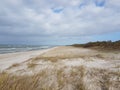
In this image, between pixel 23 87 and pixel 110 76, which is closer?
pixel 23 87

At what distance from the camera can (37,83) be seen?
5684 millimetres

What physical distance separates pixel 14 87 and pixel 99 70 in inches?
159

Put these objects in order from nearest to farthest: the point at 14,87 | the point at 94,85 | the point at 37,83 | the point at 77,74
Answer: the point at 14,87, the point at 37,83, the point at 94,85, the point at 77,74

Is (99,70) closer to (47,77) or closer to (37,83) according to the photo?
(47,77)

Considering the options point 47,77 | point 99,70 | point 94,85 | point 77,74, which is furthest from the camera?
point 99,70

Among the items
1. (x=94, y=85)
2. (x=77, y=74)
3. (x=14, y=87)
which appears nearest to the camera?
(x=14, y=87)

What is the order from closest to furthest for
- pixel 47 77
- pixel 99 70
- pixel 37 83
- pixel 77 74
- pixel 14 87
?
1. pixel 14 87
2. pixel 37 83
3. pixel 47 77
4. pixel 77 74
5. pixel 99 70

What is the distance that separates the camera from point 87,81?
6.43 m

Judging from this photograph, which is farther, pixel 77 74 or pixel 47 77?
pixel 77 74

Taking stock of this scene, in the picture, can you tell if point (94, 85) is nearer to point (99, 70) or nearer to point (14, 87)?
point (99, 70)

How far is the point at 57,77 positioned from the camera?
6.64 metres

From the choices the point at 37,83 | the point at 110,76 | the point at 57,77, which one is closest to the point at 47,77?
the point at 57,77

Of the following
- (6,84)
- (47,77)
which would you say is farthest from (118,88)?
Answer: (6,84)

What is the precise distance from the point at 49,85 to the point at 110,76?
241 cm
